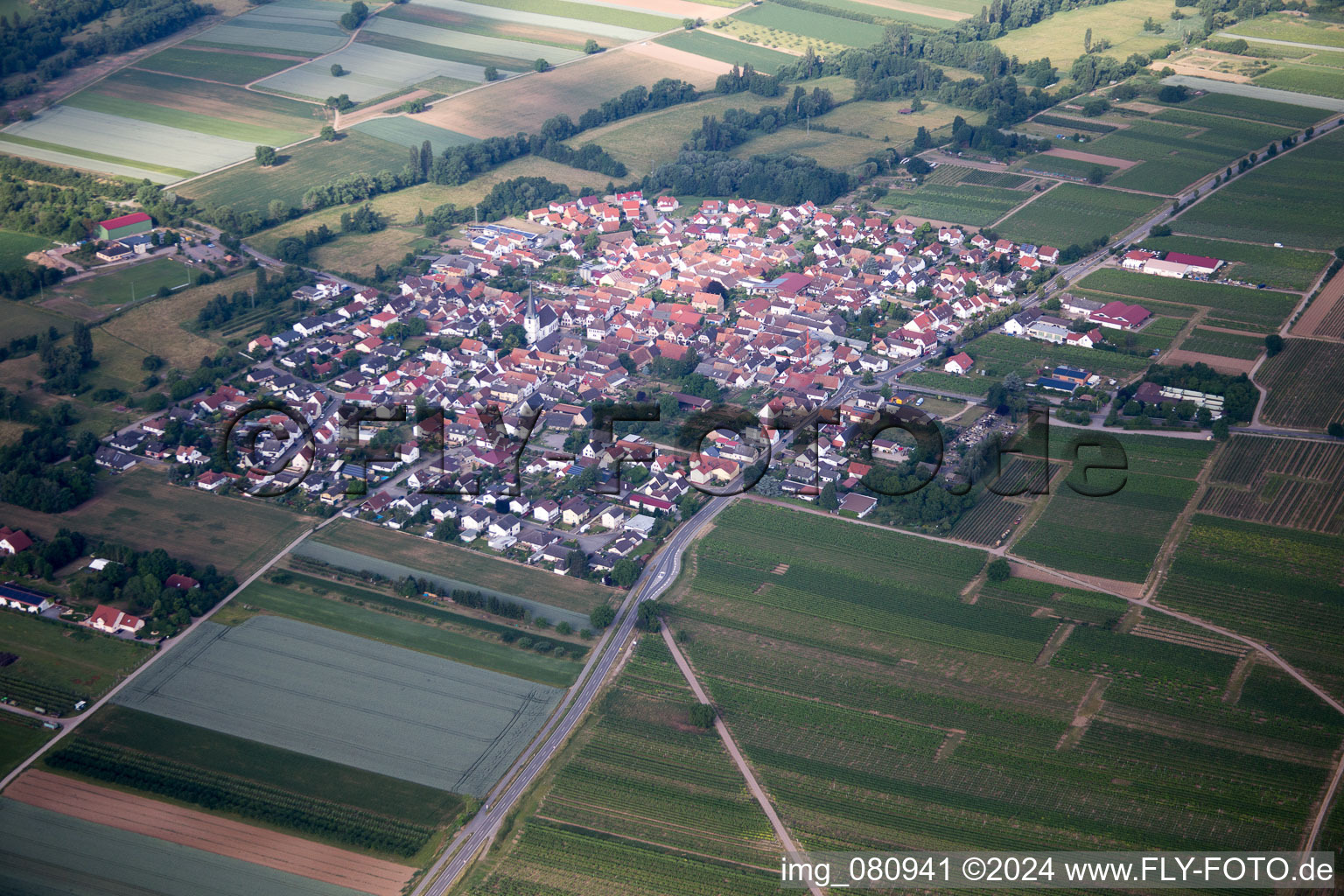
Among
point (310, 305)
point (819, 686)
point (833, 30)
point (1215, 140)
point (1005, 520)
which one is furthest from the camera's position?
point (833, 30)

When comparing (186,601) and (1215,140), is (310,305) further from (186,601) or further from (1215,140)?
(1215,140)

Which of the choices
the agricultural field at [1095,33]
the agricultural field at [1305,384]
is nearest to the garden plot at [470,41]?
the agricultural field at [1095,33]

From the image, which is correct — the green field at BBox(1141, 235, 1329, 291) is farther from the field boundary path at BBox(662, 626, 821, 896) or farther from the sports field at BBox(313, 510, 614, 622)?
the sports field at BBox(313, 510, 614, 622)

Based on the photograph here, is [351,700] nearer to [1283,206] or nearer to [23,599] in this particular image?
[23,599]

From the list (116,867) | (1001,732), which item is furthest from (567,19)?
(116,867)

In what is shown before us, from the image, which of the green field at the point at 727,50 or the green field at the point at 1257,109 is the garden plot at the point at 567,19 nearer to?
the green field at the point at 727,50

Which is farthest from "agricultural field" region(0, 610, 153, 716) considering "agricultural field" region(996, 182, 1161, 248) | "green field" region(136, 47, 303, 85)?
"green field" region(136, 47, 303, 85)

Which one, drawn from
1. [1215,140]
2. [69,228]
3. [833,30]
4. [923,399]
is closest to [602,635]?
[923,399]
